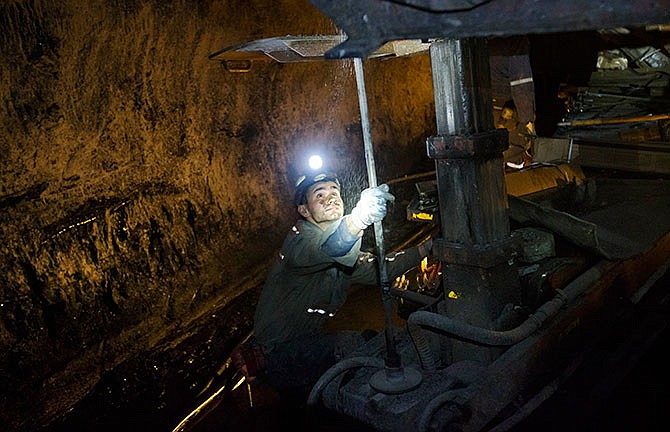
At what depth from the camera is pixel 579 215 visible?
6016 millimetres

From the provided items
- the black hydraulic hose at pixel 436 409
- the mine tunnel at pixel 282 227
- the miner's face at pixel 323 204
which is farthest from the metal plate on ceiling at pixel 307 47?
the black hydraulic hose at pixel 436 409

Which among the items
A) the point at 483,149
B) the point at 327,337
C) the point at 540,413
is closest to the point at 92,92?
the point at 327,337

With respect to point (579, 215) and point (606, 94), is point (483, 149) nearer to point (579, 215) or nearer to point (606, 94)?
point (579, 215)

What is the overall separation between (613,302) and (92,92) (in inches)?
254

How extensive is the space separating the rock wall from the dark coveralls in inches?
110

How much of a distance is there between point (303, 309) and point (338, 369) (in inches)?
37.5

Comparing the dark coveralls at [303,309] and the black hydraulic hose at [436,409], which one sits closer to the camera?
the black hydraulic hose at [436,409]

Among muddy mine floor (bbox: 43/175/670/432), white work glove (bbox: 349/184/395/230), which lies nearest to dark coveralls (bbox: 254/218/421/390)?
muddy mine floor (bbox: 43/175/670/432)

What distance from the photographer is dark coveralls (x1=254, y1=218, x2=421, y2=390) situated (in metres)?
4.36

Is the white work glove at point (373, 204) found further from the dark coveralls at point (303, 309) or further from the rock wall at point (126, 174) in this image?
the rock wall at point (126, 174)

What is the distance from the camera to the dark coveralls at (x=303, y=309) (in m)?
4.36

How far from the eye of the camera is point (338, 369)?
3621 mm

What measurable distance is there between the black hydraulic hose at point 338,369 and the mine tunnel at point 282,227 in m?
0.02

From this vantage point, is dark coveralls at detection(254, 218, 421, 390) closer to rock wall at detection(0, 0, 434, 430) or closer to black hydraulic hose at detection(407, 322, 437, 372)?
black hydraulic hose at detection(407, 322, 437, 372)
